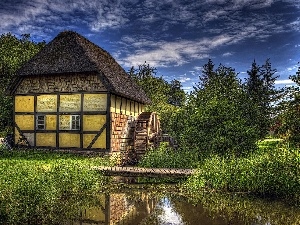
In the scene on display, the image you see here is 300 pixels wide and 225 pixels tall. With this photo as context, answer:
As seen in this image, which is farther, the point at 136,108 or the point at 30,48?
the point at 30,48

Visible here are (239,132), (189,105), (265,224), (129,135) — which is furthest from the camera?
(129,135)

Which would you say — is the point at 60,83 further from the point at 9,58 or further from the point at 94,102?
the point at 9,58

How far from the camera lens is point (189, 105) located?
17.4 m

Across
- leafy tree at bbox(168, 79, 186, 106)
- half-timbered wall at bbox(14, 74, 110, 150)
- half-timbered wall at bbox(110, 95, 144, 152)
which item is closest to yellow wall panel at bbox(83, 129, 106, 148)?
half-timbered wall at bbox(14, 74, 110, 150)

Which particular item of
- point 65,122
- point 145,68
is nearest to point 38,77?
point 65,122

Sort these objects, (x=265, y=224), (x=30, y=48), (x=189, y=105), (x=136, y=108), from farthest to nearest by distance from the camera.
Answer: (x=30, y=48), (x=136, y=108), (x=189, y=105), (x=265, y=224)

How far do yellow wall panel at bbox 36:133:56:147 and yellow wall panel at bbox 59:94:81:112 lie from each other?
162 centimetres

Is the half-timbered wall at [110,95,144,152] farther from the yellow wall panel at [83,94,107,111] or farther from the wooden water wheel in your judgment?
the wooden water wheel

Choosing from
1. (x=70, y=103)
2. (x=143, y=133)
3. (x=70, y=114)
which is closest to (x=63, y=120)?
(x=70, y=114)

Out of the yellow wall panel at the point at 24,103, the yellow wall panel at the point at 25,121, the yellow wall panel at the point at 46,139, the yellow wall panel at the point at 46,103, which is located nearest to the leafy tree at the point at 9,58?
the yellow wall panel at the point at 24,103

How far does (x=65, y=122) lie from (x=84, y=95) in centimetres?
195

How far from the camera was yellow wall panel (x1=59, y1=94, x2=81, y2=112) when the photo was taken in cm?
1762

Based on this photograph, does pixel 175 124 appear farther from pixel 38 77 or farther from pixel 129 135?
pixel 38 77

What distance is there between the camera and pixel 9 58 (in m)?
26.2
